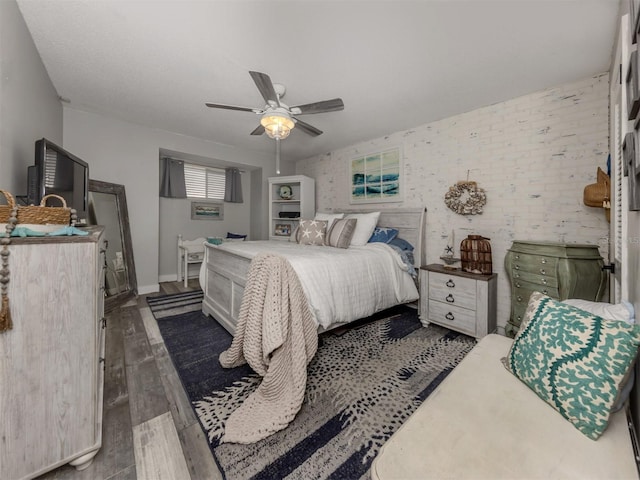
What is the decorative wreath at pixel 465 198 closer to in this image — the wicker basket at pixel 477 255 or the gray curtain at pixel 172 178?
the wicker basket at pixel 477 255

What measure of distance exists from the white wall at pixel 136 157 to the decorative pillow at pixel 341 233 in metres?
2.61

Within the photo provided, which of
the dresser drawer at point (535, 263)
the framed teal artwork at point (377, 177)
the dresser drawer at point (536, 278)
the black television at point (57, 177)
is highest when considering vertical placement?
the framed teal artwork at point (377, 177)

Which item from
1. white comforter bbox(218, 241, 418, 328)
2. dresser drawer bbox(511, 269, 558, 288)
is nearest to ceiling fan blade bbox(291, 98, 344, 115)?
white comforter bbox(218, 241, 418, 328)

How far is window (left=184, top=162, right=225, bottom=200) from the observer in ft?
15.6

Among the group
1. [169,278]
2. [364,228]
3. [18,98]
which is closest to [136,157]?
[18,98]

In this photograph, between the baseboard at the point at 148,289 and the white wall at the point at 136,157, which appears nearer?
the white wall at the point at 136,157

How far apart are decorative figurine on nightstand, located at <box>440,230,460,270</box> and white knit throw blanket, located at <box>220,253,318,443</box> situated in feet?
6.10

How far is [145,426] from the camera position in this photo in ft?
4.44

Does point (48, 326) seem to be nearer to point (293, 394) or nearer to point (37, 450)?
point (37, 450)

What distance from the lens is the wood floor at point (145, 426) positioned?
1108 millimetres

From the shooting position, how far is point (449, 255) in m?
2.91

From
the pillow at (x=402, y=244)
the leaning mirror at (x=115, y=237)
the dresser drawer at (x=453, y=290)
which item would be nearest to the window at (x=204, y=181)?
the leaning mirror at (x=115, y=237)

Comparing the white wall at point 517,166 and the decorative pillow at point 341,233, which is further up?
the white wall at point 517,166

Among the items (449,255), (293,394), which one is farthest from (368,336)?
(449,255)
